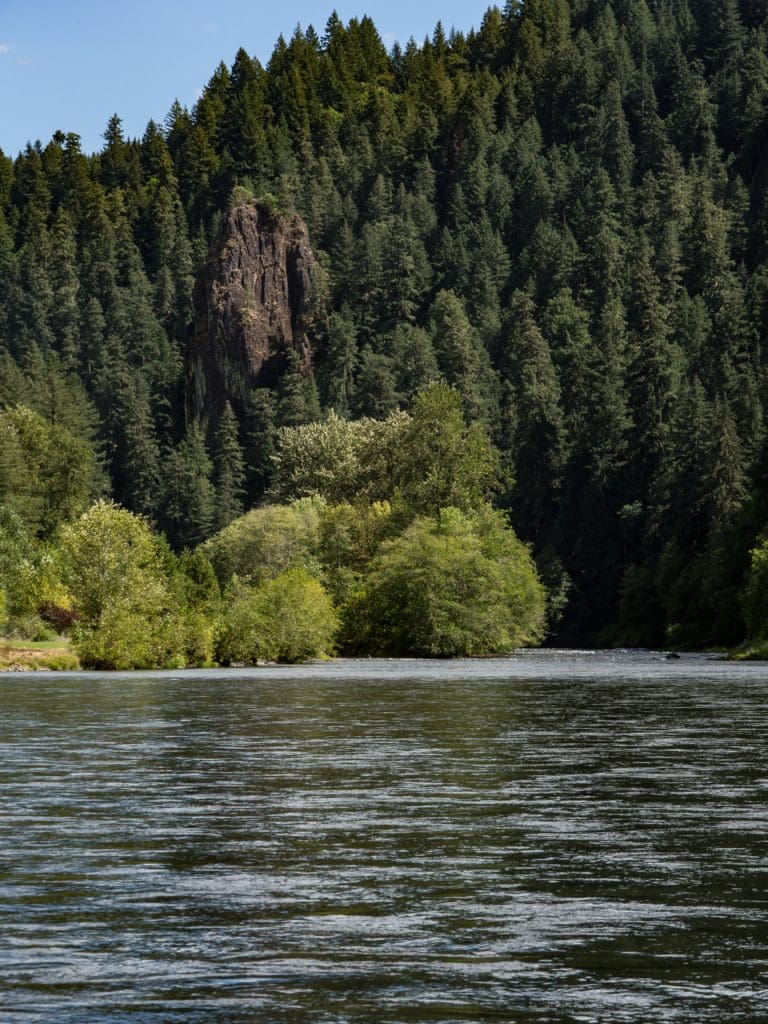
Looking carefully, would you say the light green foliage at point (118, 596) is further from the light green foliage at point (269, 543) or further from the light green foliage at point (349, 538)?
the light green foliage at point (269, 543)

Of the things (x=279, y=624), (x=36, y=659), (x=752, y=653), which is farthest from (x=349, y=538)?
(x=36, y=659)

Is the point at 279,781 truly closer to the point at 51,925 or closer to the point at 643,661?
the point at 51,925

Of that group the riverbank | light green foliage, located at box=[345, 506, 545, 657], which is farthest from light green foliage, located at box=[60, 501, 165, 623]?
light green foliage, located at box=[345, 506, 545, 657]

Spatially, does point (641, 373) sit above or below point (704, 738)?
above

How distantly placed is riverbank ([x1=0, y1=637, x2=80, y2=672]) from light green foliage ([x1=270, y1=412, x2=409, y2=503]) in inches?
2583

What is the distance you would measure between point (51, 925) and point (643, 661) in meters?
80.5

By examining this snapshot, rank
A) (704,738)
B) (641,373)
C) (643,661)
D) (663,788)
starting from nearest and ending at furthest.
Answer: (663,788), (704,738), (643,661), (641,373)

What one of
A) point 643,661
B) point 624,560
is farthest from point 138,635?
point 624,560

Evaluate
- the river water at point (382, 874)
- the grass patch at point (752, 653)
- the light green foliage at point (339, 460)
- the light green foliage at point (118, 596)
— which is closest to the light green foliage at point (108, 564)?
the light green foliage at point (118, 596)

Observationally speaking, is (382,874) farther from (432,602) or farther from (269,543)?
(269,543)

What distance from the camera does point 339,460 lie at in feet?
511

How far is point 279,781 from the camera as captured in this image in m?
26.8

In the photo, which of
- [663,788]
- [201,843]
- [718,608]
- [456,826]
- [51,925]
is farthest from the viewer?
[718,608]

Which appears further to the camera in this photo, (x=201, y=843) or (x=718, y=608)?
(x=718, y=608)
